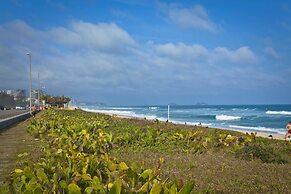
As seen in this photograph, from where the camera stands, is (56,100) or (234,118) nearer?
Answer: (234,118)

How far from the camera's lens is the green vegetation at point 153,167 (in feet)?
14.4

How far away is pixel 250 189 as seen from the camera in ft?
19.0

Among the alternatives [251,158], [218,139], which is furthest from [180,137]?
[251,158]

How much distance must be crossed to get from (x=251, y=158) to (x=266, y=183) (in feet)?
9.74

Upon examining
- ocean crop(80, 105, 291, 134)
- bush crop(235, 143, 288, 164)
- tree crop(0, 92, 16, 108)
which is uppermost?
tree crop(0, 92, 16, 108)

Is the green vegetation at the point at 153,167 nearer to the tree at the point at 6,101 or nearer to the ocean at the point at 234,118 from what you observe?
the ocean at the point at 234,118

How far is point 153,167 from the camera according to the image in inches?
293

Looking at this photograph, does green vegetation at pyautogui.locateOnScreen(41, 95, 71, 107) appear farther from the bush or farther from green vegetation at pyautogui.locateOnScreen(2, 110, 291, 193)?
the bush

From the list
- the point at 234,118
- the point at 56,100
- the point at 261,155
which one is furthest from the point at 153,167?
the point at 56,100

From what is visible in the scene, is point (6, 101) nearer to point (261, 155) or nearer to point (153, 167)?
point (261, 155)

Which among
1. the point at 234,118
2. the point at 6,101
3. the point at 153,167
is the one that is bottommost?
the point at 234,118

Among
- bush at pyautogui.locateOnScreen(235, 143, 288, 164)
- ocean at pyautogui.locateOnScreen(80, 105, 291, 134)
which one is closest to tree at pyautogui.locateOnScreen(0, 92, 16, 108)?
ocean at pyautogui.locateOnScreen(80, 105, 291, 134)

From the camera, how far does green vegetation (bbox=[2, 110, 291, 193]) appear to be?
440 centimetres

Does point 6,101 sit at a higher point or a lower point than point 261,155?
higher
